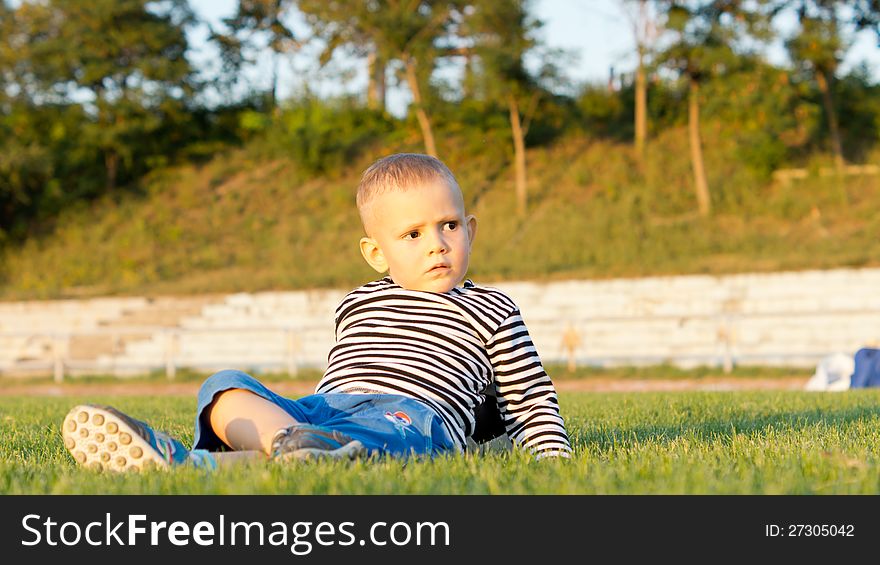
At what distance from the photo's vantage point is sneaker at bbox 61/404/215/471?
10.3 ft

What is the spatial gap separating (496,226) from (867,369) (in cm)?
1798

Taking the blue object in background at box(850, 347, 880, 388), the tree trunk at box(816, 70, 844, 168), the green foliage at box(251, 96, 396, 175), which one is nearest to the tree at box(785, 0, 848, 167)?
the tree trunk at box(816, 70, 844, 168)

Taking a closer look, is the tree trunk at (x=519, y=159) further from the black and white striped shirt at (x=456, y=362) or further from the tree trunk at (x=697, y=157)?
the black and white striped shirt at (x=456, y=362)

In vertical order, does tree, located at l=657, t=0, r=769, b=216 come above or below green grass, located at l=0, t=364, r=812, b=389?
above

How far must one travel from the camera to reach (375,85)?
1484 inches

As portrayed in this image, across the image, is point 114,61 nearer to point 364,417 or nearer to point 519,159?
point 519,159

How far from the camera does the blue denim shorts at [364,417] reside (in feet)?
11.3

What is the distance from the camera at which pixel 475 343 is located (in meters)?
3.86

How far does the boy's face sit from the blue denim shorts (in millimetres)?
486

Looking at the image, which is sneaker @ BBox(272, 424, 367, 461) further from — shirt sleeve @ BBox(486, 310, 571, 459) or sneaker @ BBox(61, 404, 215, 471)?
shirt sleeve @ BBox(486, 310, 571, 459)

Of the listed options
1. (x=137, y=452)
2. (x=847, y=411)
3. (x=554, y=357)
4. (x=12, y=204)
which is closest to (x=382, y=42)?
(x=12, y=204)

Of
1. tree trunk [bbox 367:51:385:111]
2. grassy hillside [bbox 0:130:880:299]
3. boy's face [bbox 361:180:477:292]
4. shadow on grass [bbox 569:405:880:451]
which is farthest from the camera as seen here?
tree trunk [bbox 367:51:385:111]
